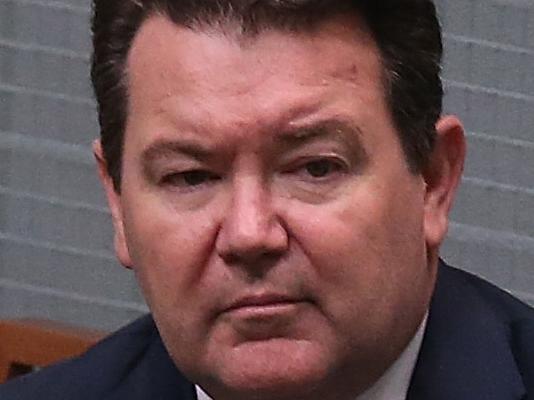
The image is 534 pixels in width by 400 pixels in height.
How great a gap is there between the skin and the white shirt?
8cm

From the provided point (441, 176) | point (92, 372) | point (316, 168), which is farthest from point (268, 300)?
point (92, 372)

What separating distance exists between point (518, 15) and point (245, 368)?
3.00ft

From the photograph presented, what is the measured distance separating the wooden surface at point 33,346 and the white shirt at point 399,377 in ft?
1.92

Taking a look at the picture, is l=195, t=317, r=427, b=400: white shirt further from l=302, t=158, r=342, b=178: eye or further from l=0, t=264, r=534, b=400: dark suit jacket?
l=302, t=158, r=342, b=178: eye

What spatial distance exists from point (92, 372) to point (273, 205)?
40 cm

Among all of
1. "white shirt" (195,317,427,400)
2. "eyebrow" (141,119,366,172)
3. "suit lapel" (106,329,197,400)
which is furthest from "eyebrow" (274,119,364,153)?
"suit lapel" (106,329,197,400)

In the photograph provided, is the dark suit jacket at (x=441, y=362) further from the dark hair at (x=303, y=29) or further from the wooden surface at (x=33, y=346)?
the wooden surface at (x=33, y=346)

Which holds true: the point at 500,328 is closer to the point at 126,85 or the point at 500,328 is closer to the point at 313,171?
the point at 313,171

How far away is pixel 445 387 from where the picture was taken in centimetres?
118

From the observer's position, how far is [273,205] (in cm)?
101

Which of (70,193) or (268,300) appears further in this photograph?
(70,193)

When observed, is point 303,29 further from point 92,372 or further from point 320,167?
point 92,372

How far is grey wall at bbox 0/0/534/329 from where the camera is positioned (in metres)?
1.80

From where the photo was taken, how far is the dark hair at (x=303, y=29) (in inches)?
40.1
